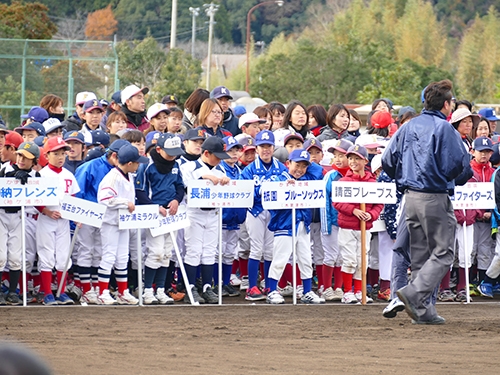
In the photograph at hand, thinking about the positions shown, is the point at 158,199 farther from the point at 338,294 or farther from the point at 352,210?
the point at 338,294

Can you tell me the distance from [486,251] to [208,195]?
400 cm

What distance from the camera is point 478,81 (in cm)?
5897

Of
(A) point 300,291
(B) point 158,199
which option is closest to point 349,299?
(A) point 300,291

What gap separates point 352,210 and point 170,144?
7.34ft

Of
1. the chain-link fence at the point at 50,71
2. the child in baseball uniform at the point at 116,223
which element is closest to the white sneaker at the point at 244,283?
the child in baseball uniform at the point at 116,223

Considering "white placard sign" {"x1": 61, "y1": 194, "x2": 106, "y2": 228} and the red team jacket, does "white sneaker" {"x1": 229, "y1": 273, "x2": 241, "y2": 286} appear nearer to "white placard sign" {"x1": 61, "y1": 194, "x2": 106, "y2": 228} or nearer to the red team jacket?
the red team jacket

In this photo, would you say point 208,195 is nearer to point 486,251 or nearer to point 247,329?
point 247,329

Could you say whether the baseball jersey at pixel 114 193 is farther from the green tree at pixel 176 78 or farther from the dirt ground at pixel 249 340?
the green tree at pixel 176 78

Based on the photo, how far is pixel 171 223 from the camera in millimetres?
12156

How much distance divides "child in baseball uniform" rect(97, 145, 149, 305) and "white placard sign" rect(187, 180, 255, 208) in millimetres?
685

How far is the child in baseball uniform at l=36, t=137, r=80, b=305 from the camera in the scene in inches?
465

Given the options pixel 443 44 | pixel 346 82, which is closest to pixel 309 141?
pixel 346 82

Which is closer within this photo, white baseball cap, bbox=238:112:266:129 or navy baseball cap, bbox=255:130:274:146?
navy baseball cap, bbox=255:130:274:146

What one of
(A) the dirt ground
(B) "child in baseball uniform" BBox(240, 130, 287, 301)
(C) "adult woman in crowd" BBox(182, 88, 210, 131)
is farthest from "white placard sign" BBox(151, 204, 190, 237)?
(C) "adult woman in crowd" BBox(182, 88, 210, 131)
